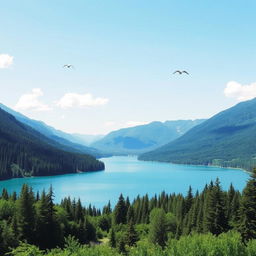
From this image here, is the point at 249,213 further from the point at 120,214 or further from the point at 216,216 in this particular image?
the point at 120,214

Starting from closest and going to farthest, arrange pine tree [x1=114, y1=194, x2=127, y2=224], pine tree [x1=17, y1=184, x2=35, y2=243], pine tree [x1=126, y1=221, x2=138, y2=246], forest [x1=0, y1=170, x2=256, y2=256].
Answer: forest [x1=0, y1=170, x2=256, y2=256] < pine tree [x1=17, y1=184, x2=35, y2=243] < pine tree [x1=126, y1=221, x2=138, y2=246] < pine tree [x1=114, y1=194, x2=127, y2=224]

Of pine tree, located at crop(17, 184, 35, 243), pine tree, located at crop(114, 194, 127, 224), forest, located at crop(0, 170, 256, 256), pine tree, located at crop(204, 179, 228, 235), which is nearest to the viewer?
forest, located at crop(0, 170, 256, 256)

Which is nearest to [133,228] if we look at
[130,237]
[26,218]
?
[130,237]

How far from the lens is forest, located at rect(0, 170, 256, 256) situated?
4325 cm

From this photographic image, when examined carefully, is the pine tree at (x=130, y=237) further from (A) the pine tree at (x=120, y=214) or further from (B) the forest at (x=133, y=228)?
(A) the pine tree at (x=120, y=214)

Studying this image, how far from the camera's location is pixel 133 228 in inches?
3140

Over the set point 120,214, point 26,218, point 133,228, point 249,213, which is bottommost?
point 120,214

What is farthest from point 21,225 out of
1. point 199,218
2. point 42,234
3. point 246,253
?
point 246,253

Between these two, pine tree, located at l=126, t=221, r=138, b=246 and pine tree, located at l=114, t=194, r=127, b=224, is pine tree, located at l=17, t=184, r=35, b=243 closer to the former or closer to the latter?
pine tree, located at l=126, t=221, r=138, b=246

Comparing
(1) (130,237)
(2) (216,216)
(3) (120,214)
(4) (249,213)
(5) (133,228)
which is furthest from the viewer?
(3) (120,214)

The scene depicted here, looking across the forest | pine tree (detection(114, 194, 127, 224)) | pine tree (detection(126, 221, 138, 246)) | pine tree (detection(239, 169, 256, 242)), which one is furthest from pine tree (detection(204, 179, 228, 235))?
pine tree (detection(114, 194, 127, 224))

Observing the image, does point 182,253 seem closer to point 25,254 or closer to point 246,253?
point 246,253

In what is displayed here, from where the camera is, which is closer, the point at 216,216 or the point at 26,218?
the point at 216,216

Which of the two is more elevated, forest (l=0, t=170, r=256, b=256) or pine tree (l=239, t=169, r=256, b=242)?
pine tree (l=239, t=169, r=256, b=242)
